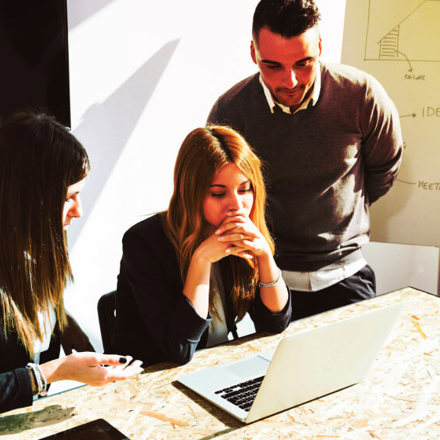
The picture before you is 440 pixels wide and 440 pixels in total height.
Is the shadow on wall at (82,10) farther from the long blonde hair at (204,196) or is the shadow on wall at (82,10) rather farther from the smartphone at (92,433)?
the smartphone at (92,433)

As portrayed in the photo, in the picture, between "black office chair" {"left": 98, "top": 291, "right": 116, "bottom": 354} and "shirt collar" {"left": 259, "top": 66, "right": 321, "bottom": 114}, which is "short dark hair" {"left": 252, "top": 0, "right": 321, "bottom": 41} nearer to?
"shirt collar" {"left": 259, "top": 66, "right": 321, "bottom": 114}

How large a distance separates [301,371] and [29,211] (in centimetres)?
88

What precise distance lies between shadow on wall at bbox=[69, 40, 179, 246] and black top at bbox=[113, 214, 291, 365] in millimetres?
257

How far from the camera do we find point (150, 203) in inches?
85.0

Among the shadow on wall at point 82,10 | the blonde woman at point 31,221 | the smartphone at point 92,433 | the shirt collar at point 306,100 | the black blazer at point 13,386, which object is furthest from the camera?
the shirt collar at point 306,100

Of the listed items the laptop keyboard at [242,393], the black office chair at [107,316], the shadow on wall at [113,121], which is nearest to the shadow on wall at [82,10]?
the shadow on wall at [113,121]

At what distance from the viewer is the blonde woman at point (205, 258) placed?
1786mm

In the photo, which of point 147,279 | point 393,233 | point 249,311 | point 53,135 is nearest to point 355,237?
point 393,233

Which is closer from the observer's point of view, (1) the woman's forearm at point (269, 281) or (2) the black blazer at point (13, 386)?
(2) the black blazer at point (13, 386)

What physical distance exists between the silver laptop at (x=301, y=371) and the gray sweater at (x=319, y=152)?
0.96 m

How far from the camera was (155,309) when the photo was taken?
1769 mm

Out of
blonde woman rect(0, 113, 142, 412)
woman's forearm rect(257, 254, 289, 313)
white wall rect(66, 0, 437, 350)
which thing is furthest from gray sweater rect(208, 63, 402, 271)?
blonde woman rect(0, 113, 142, 412)

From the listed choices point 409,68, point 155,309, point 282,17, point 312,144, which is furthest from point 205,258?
point 409,68

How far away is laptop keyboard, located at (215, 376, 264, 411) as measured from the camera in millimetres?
1396
